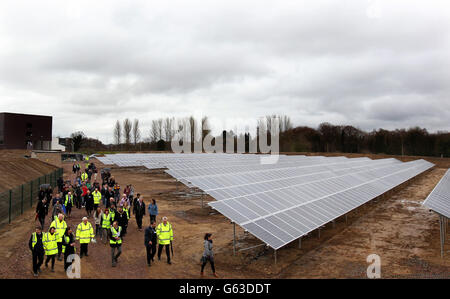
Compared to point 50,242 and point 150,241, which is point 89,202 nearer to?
point 50,242

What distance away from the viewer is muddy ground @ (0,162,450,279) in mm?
10023

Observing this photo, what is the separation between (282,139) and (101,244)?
319 feet

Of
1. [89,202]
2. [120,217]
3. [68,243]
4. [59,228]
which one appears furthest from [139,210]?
[68,243]

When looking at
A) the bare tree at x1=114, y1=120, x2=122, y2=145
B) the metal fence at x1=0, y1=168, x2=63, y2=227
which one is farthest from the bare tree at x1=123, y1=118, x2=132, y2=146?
the metal fence at x1=0, y1=168, x2=63, y2=227

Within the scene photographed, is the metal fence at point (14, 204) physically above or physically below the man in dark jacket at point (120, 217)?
below

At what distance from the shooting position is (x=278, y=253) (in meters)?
12.0

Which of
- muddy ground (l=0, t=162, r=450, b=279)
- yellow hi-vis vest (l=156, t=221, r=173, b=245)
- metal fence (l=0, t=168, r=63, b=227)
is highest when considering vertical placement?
yellow hi-vis vest (l=156, t=221, r=173, b=245)

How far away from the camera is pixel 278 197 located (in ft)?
46.7

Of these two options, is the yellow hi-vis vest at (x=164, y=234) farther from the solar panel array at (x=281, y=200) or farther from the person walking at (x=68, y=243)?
the person walking at (x=68, y=243)

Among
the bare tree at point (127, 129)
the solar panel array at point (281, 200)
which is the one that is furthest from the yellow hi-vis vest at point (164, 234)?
the bare tree at point (127, 129)

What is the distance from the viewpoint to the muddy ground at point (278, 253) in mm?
10023

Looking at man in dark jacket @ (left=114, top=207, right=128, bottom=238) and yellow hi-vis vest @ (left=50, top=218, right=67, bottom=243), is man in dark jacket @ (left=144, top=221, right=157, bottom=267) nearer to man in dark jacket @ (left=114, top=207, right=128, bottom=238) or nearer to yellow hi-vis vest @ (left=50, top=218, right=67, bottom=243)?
man in dark jacket @ (left=114, top=207, right=128, bottom=238)
